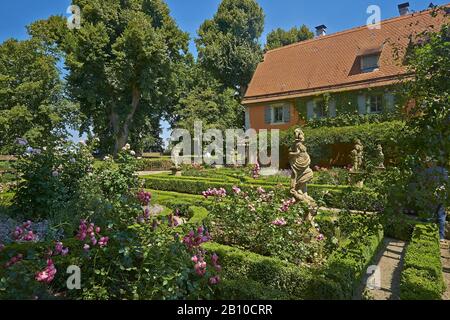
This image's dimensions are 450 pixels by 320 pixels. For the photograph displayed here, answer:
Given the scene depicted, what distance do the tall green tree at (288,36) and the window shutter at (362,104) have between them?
2347cm

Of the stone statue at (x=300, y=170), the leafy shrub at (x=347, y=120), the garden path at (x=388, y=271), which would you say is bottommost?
the garden path at (x=388, y=271)

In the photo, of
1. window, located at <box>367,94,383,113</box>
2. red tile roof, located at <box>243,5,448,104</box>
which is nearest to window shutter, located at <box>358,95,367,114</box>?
window, located at <box>367,94,383,113</box>

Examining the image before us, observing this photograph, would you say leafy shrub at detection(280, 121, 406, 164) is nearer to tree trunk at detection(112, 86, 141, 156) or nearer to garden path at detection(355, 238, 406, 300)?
garden path at detection(355, 238, 406, 300)

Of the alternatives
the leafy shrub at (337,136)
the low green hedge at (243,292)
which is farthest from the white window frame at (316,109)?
the low green hedge at (243,292)

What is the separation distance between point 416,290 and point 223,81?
113 feet

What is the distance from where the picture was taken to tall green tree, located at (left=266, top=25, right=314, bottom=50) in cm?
4084

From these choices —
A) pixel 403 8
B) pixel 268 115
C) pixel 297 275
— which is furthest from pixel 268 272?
pixel 403 8

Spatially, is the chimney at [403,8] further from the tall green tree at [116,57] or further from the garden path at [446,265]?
the garden path at [446,265]

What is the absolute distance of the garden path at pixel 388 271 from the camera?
5.03 meters

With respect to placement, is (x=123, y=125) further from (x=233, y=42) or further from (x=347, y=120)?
(x=347, y=120)

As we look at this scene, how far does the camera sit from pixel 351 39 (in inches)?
923

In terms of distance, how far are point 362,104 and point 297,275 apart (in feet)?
60.0

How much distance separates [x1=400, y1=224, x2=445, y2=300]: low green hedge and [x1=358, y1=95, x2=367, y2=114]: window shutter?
50.4 feet
